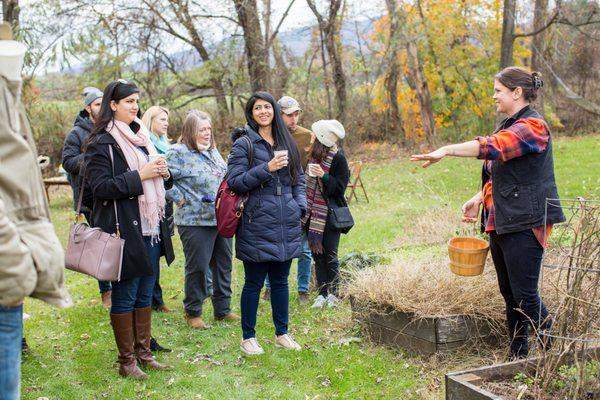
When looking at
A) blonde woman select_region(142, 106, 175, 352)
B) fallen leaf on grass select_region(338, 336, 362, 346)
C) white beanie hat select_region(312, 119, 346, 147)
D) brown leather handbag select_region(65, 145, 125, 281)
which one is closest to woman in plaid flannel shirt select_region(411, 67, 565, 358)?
fallen leaf on grass select_region(338, 336, 362, 346)

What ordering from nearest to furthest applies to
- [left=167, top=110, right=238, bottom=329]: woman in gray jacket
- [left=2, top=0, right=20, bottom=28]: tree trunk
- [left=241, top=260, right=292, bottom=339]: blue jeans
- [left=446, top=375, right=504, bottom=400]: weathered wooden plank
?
[left=446, top=375, right=504, bottom=400]: weathered wooden plank < [left=241, top=260, right=292, bottom=339]: blue jeans < [left=167, top=110, right=238, bottom=329]: woman in gray jacket < [left=2, top=0, right=20, bottom=28]: tree trunk

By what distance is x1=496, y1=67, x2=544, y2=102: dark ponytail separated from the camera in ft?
13.7

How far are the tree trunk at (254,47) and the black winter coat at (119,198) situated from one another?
14057 mm

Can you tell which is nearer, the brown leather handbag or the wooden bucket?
the brown leather handbag

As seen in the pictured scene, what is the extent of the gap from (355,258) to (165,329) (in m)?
1.94

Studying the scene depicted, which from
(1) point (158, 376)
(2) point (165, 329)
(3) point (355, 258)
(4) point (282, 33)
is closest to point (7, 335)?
(1) point (158, 376)

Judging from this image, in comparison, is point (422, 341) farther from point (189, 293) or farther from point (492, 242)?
point (189, 293)

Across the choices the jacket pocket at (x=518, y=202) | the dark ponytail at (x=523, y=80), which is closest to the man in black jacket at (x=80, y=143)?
the dark ponytail at (x=523, y=80)

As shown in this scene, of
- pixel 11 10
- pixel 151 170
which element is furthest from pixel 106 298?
pixel 11 10

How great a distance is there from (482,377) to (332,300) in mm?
2695

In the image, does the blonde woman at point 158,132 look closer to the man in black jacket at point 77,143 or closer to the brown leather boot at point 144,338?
the man in black jacket at point 77,143

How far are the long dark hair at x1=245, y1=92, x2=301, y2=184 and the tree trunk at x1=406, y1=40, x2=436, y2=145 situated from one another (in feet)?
54.8

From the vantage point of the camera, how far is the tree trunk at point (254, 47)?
18094 mm

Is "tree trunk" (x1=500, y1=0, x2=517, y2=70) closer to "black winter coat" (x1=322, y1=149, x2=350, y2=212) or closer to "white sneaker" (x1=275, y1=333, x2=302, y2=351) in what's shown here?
"black winter coat" (x1=322, y1=149, x2=350, y2=212)
